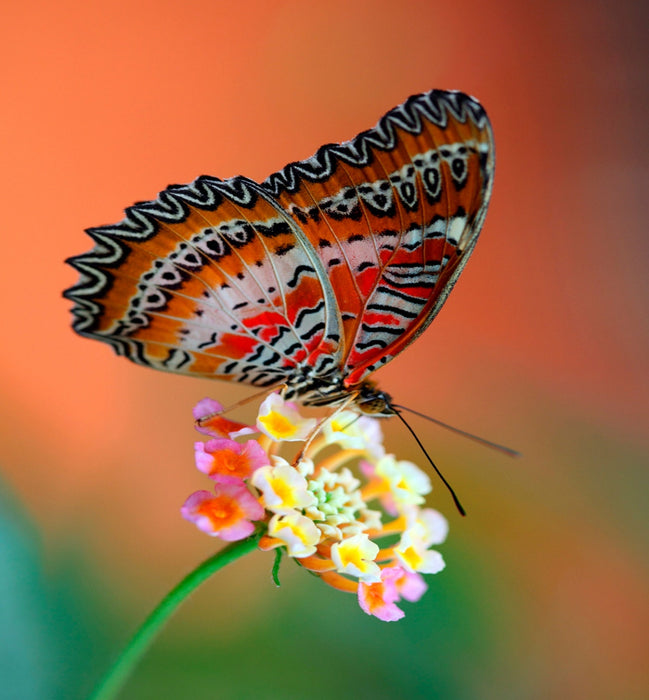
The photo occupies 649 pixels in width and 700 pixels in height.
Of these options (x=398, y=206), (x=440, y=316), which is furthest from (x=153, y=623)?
(x=440, y=316)

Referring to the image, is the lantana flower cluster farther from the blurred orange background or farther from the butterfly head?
the blurred orange background

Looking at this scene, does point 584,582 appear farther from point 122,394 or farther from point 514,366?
point 122,394

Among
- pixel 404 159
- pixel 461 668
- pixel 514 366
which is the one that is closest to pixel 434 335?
pixel 514 366

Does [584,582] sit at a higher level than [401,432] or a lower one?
lower

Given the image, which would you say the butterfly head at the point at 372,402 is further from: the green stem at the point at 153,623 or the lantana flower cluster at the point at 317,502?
the green stem at the point at 153,623

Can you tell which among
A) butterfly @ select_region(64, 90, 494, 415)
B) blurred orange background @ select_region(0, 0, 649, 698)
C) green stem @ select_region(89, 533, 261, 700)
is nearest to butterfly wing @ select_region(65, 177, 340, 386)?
butterfly @ select_region(64, 90, 494, 415)

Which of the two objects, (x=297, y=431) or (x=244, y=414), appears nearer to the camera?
(x=297, y=431)

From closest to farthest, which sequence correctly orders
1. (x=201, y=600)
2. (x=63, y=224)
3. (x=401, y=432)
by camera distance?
(x=201, y=600) < (x=63, y=224) < (x=401, y=432)

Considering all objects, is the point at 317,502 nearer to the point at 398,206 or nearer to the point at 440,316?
the point at 398,206
